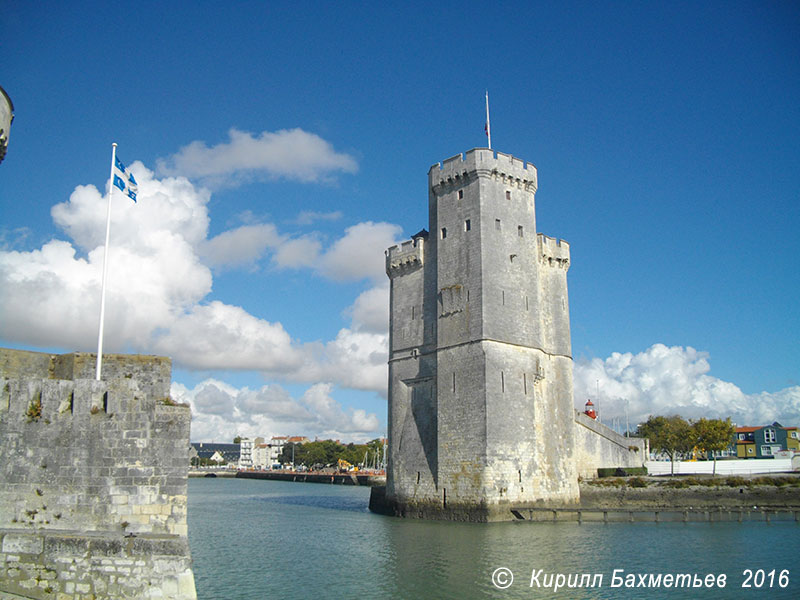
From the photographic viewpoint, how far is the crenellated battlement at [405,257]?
3781 centimetres

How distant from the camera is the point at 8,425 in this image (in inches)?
442

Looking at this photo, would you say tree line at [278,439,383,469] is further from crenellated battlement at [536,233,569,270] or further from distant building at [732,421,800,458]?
crenellated battlement at [536,233,569,270]

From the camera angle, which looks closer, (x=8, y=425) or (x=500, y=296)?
(x=8, y=425)

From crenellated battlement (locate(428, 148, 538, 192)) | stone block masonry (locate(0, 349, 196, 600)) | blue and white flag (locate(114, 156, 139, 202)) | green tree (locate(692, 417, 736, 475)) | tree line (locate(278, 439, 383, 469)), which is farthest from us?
tree line (locate(278, 439, 383, 469))

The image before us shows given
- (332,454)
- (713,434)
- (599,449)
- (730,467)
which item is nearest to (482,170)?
(599,449)

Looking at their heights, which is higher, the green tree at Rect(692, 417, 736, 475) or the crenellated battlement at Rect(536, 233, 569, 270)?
the crenellated battlement at Rect(536, 233, 569, 270)

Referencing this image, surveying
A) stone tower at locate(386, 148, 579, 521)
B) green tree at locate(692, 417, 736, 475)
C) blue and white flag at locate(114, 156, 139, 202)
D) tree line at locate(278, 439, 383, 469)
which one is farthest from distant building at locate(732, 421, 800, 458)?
blue and white flag at locate(114, 156, 139, 202)

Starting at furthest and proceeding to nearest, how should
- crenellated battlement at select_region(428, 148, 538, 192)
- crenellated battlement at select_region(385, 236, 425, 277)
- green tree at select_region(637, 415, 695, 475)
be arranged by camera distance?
green tree at select_region(637, 415, 695, 475)
crenellated battlement at select_region(385, 236, 425, 277)
crenellated battlement at select_region(428, 148, 538, 192)

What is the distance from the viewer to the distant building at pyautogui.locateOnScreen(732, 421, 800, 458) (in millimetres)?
80250

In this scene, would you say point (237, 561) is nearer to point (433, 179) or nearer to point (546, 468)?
point (546, 468)

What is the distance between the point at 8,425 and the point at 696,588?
1627 cm

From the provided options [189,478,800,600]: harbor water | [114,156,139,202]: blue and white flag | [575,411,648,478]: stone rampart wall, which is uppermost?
[114,156,139,202]: blue and white flag

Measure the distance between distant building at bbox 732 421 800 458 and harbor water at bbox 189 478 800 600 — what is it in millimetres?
58853

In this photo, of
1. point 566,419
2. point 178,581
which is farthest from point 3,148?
point 566,419
